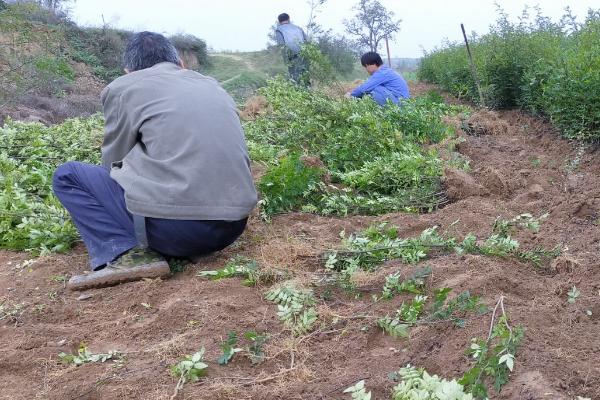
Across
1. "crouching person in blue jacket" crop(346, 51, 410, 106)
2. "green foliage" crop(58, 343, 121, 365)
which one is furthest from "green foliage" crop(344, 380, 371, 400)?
"crouching person in blue jacket" crop(346, 51, 410, 106)

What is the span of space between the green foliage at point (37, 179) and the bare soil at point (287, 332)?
150 mm

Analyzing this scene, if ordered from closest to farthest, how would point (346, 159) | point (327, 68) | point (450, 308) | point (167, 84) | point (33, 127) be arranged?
point (450, 308), point (167, 84), point (346, 159), point (33, 127), point (327, 68)

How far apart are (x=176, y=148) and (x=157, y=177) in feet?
0.59

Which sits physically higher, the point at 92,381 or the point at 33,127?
the point at 33,127

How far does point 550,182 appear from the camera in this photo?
17.3 feet

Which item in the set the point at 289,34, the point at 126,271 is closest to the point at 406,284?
the point at 126,271

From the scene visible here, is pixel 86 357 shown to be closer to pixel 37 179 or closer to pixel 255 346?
pixel 255 346

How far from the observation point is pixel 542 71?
7930 millimetres

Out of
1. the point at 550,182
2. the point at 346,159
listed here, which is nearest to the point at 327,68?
the point at 346,159

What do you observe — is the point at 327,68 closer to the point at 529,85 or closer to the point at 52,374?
the point at 529,85

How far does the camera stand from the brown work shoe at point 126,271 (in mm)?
3365

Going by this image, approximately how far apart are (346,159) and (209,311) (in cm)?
314

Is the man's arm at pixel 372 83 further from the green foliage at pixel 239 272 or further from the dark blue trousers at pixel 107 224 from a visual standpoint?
the green foliage at pixel 239 272

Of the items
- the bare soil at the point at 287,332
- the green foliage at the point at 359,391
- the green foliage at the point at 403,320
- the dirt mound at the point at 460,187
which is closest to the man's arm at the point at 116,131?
the bare soil at the point at 287,332
